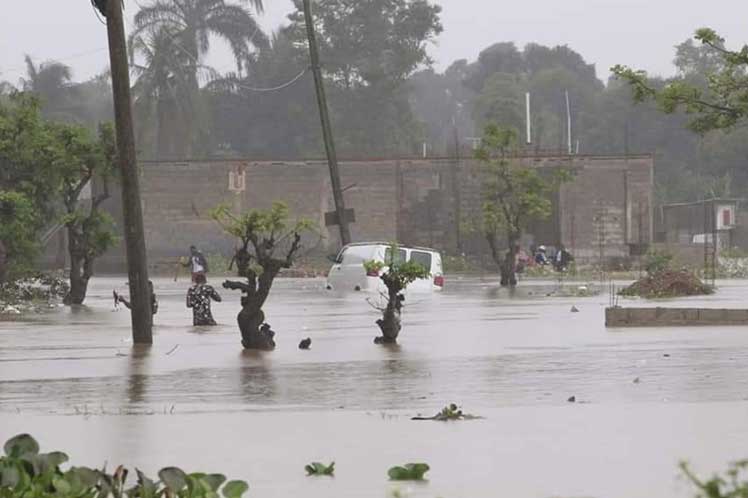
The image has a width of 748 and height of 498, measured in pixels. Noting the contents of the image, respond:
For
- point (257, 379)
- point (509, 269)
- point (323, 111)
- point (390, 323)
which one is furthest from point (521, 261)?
point (257, 379)

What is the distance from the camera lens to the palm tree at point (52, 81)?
125 meters

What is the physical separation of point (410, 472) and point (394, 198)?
63.1 meters

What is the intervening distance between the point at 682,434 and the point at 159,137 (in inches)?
3444

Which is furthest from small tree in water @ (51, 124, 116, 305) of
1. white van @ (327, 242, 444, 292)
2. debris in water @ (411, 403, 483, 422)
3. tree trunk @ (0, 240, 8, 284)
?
debris in water @ (411, 403, 483, 422)

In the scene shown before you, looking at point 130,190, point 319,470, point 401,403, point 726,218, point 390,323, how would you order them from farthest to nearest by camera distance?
point 726,218, point 130,190, point 390,323, point 401,403, point 319,470

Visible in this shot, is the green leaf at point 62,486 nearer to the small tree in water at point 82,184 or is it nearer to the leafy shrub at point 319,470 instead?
the leafy shrub at point 319,470

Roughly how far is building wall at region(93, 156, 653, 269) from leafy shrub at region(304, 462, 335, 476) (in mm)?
61443

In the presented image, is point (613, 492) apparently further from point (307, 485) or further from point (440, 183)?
point (440, 183)

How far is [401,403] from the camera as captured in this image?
15.6m

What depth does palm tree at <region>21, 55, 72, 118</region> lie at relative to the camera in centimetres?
12481

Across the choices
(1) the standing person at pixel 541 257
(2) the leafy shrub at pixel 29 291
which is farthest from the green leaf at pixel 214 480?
(1) the standing person at pixel 541 257

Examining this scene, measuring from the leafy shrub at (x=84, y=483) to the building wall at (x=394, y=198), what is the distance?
6346 centimetres

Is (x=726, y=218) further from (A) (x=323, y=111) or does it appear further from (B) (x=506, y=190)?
(A) (x=323, y=111)

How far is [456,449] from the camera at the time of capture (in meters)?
11.9
